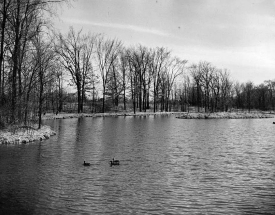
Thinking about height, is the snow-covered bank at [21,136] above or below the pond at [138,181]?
above

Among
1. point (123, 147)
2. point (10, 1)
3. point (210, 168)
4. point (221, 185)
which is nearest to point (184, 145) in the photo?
point (123, 147)

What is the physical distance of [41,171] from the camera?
38.7ft

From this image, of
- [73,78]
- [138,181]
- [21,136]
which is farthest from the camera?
[73,78]

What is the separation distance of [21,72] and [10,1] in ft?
30.5

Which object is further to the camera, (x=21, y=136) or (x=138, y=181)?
(x=21, y=136)

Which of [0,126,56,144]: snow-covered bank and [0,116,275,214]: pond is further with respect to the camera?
[0,126,56,144]: snow-covered bank

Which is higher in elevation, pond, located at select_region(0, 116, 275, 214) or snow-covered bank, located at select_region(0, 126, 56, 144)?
snow-covered bank, located at select_region(0, 126, 56, 144)

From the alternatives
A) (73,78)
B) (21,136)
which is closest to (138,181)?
(21,136)

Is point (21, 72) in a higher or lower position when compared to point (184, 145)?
higher

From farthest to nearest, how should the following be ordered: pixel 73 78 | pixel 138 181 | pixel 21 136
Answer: pixel 73 78 < pixel 21 136 < pixel 138 181

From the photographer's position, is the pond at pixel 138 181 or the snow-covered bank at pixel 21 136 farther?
the snow-covered bank at pixel 21 136

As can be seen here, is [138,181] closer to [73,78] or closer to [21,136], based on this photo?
[21,136]

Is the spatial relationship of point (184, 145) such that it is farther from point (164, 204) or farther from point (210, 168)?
point (164, 204)

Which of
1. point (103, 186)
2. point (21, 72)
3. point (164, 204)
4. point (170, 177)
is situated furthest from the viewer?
point (21, 72)
